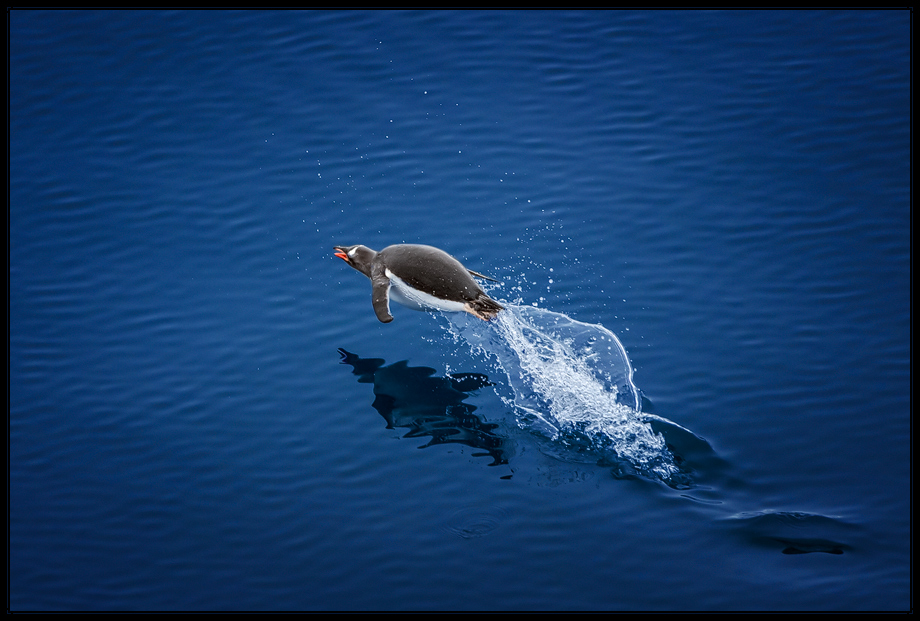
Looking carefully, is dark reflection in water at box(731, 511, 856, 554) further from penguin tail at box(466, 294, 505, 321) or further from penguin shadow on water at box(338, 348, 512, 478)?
penguin tail at box(466, 294, 505, 321)

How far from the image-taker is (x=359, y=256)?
10172 millimetres

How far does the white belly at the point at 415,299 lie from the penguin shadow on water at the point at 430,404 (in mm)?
723

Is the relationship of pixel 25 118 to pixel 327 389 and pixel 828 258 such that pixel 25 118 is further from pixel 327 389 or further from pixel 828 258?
pixel 828 258

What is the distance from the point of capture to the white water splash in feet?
25.3

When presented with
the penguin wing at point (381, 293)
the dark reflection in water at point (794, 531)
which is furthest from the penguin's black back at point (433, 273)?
the dark reflection in water at point (794, 531)

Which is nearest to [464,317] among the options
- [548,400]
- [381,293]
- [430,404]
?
[381,293]

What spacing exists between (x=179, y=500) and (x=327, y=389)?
1976 millimetres

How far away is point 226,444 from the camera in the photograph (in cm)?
832

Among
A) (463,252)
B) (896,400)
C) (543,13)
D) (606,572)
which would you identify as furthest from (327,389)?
(543,13)

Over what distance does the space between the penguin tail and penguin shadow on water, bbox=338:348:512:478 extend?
2.39ft

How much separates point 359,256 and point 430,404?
245 cm

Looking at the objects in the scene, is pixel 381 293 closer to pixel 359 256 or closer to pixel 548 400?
pixel 359 256

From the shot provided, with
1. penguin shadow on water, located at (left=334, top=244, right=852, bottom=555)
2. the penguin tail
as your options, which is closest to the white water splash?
penguin shadow on water, located at (left=334, top=244, right=852, bottom=555)

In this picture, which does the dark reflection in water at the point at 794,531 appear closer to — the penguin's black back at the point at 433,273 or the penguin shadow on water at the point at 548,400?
the penguin shadow on water at the point at 548,400
